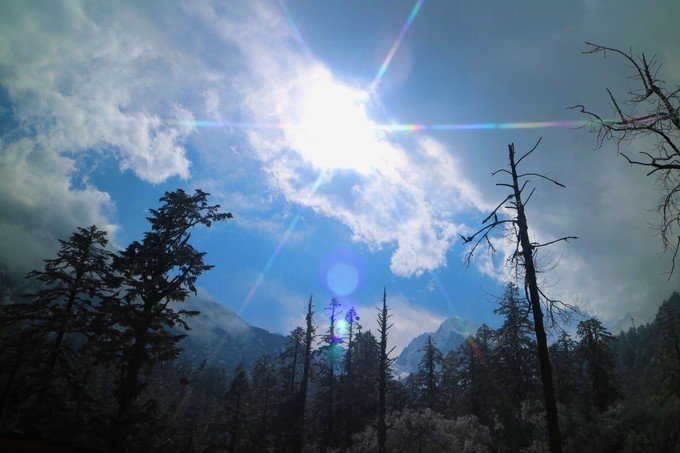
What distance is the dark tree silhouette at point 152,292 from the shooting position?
15.0m

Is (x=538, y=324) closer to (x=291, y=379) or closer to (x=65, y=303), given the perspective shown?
(x=65, y=303)

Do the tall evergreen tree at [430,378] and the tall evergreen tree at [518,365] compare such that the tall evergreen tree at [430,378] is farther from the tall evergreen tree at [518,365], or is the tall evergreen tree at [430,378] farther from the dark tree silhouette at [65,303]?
the dark tree silhouette at [65,303]

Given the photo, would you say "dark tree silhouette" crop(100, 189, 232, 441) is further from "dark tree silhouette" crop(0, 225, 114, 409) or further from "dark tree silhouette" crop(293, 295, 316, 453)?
"dark tree silhouette" crop(293, 295, 316, 453)

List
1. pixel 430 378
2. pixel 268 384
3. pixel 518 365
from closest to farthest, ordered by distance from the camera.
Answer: pixel 518 365 → pixel 430 378 → pixel 268 384

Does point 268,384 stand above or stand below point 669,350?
below

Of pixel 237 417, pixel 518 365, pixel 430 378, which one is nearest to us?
pixel 518 365

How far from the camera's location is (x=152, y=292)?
16109 mm

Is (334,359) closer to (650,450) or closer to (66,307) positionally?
(66,307)

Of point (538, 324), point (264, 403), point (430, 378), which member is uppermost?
point (430, 378)

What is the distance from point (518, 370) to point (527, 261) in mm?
22635

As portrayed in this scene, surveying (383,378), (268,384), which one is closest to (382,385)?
(383,378)

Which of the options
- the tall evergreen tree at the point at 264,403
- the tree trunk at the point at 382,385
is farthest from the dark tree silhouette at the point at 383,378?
the tall evergreen tree at the point at 264,403

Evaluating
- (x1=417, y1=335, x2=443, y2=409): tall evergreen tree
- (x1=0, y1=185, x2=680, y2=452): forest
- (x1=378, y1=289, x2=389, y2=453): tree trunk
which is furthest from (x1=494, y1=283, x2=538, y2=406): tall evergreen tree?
(x1=417, y1=335, x2=443, y2=409): tall evergreen tree

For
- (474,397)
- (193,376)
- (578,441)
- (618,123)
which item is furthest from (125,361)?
(193,376)
